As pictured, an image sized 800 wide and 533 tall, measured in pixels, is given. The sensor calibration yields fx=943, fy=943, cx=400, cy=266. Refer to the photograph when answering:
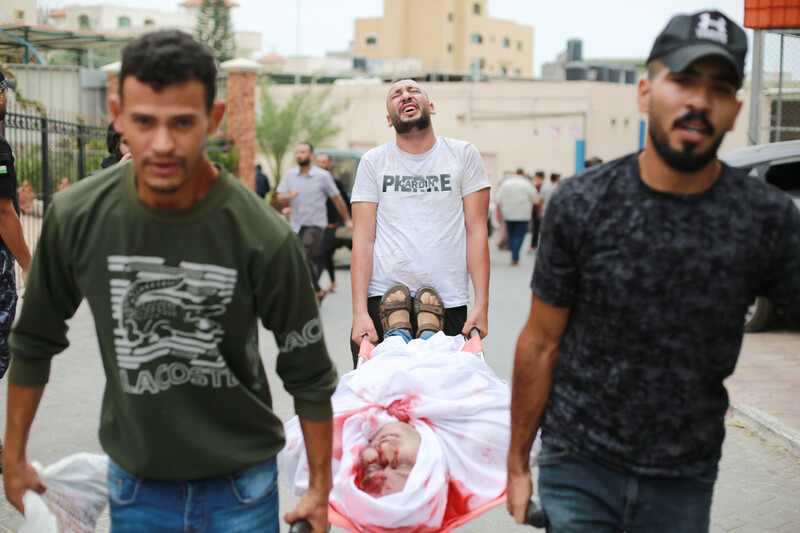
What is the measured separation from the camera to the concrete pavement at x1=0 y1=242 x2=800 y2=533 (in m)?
5.23

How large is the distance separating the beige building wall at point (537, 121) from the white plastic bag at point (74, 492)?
34.4 metres

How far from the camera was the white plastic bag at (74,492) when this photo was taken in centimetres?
277

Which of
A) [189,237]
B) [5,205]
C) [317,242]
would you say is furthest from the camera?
[317,242]

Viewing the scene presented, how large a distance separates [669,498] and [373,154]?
9.65 ft

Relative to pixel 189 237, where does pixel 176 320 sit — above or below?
below

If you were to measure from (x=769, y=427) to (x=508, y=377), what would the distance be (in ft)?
7.78

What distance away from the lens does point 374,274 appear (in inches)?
199

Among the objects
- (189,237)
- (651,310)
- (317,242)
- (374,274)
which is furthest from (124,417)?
(317,242)

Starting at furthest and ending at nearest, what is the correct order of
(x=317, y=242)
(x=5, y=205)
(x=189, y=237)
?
(x=317, y=242)
(x=5, y=205)
(x=189, y=237)

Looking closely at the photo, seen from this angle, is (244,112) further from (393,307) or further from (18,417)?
(18,417)

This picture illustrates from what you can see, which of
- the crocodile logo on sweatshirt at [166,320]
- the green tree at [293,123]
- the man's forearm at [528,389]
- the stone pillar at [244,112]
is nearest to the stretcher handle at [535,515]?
the man's forearm at [528,389]

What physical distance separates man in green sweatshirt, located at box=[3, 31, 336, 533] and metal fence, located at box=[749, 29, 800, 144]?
11.7 metres

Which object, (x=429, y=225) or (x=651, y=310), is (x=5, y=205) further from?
(x=651, y=310)

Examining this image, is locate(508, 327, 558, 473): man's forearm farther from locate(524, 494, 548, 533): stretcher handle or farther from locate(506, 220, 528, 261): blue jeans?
locate(506, 220, 528, 261): blue jeans
